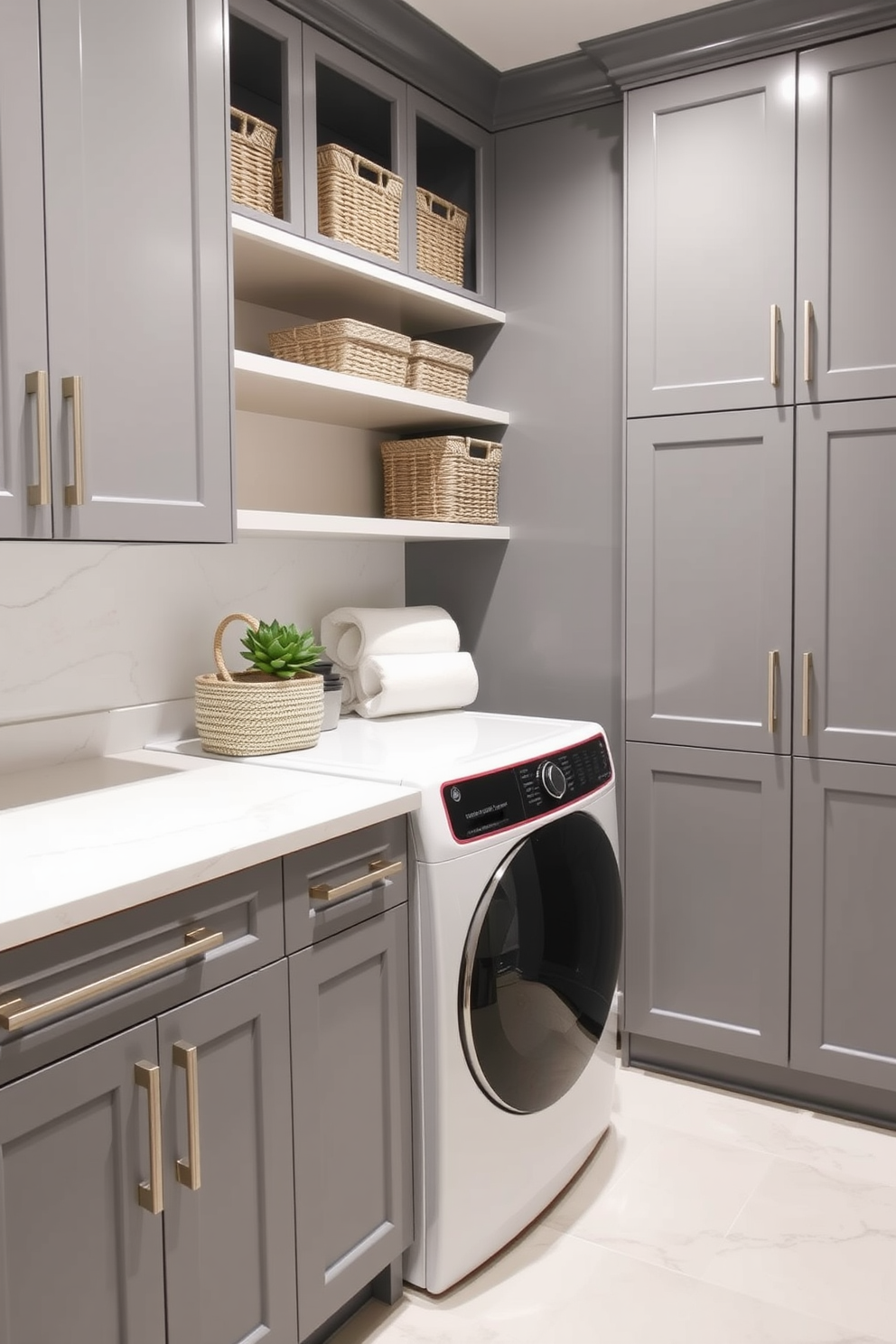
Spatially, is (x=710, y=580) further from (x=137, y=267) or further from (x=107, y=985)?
(x=107, y=985)

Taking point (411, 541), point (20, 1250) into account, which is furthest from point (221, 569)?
point (20, 1250)

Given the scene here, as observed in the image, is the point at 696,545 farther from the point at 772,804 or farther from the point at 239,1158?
the point at 239,1158

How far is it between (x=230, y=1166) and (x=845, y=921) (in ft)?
5.02

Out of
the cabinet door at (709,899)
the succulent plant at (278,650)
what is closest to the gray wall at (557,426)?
the cabinet door at (709,899)

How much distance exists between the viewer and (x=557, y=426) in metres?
2.74

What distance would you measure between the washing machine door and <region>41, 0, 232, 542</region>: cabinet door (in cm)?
82

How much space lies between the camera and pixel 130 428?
5.31ft

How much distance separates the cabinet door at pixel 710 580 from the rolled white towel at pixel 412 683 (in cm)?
42

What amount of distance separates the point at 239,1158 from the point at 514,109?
2.48 meters

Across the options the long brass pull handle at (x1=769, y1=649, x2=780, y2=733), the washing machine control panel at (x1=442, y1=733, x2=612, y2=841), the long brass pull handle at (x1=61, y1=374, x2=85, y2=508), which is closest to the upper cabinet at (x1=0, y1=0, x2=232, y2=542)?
the long brass pull handle at (x1=61, y1=374, x2=85, y2=508)

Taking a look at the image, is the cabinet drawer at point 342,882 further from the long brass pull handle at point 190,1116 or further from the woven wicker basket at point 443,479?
the woven wicker basket at point 443,479

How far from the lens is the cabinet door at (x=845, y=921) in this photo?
92.9 inches

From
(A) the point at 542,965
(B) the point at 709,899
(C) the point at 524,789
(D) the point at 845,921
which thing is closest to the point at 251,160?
(C) the point at 524,789

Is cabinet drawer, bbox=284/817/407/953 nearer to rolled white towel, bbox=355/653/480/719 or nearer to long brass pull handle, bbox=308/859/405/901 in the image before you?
long brass pull handle, bbox=308/859/405/901
